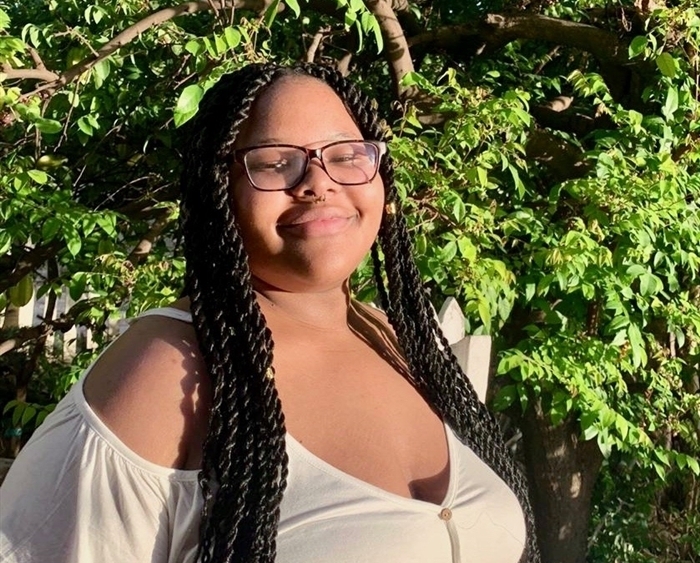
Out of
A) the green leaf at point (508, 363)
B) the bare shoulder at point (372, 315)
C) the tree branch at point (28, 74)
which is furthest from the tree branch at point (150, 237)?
the bare shoulder at point (372, 315)

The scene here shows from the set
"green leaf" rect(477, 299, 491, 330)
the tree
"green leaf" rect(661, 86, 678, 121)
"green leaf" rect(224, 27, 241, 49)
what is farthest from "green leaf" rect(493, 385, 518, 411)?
"green leaf" rect(224, 27, 241, 49)

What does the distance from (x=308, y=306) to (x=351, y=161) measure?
0.26 meters

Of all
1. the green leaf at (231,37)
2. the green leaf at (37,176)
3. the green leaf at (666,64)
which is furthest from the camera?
the green leaf at (666,64)

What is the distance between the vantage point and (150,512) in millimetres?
1260

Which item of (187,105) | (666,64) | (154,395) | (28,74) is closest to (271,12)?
(187,105)

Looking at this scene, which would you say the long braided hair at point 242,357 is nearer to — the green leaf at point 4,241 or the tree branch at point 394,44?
the green leaf at point 4,241

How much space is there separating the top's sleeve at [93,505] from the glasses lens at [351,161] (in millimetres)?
548

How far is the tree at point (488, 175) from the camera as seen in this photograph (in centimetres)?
308

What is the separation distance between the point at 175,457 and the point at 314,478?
0.69ft

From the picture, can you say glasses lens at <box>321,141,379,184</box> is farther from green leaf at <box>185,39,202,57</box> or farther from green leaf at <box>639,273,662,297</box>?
green leaf at <box>639,273,662,297</box>

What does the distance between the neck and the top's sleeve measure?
14.6 inches

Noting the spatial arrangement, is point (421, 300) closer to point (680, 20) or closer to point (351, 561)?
point (351, 561)

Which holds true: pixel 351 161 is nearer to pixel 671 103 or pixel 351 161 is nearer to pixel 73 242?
pixel 73 242

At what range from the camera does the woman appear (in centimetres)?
126
